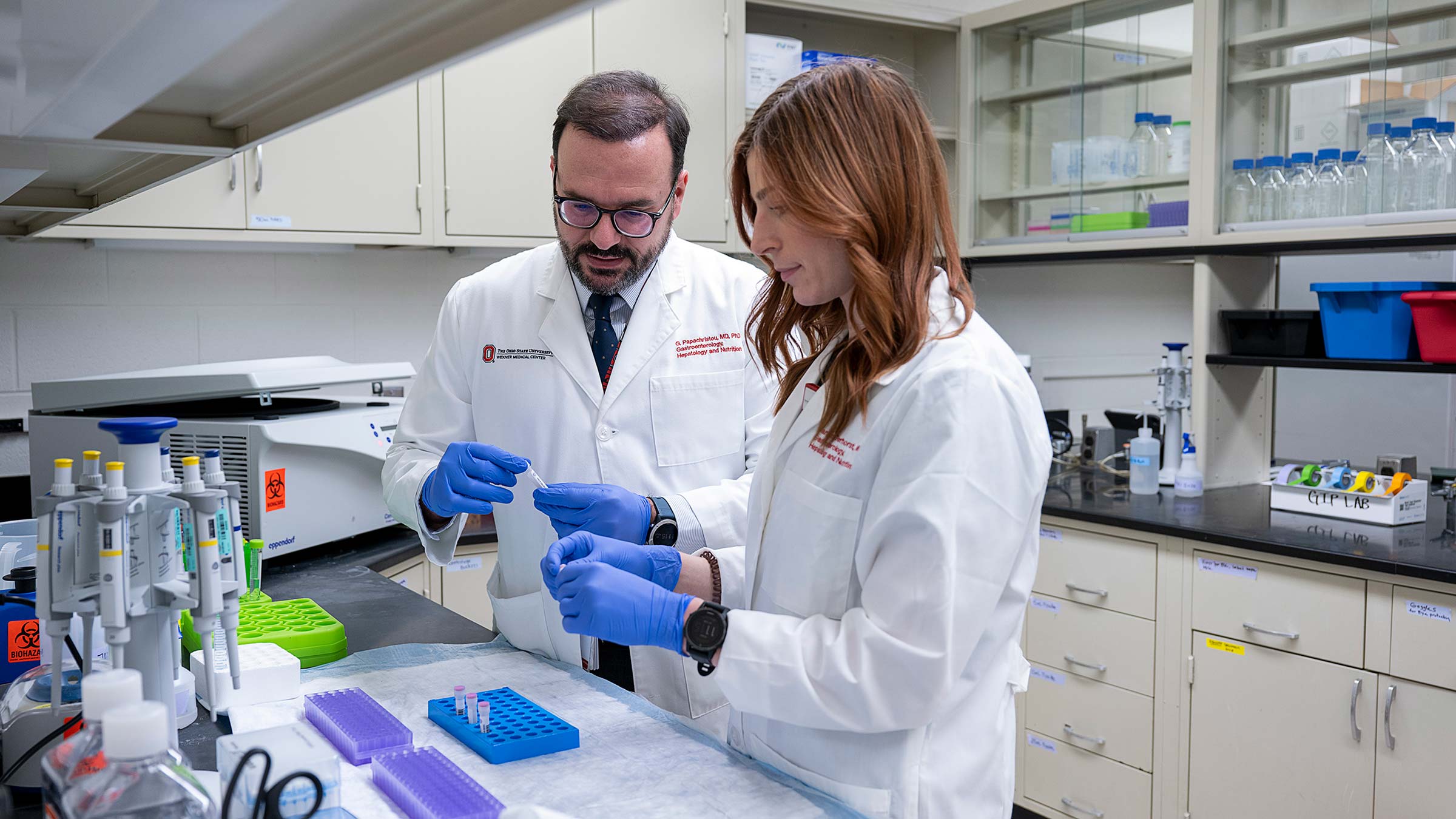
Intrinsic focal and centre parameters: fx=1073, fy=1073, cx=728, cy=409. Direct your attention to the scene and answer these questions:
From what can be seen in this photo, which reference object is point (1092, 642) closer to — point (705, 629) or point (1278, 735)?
point (1278, 735)

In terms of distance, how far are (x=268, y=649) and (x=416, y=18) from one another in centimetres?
89

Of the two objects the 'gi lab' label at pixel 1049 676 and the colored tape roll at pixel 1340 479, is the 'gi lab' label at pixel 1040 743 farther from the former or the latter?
the colored tape roll at pixel 1340 479

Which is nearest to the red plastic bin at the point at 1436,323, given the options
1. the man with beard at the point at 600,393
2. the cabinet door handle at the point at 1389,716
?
the cabinet door handle at the point at 1389,716

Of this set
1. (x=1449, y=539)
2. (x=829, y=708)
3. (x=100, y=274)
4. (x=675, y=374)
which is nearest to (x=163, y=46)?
(x=829, y=708)

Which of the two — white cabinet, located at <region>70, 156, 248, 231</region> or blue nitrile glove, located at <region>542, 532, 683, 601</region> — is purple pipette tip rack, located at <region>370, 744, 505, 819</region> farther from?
white cabinet, located at <region>70, 156, 248, 231</region>

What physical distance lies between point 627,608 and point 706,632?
99 millimetres

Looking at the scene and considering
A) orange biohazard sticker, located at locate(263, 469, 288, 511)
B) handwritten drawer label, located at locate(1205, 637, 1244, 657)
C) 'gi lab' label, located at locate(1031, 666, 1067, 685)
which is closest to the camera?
orange biohazard sticker, located at locate(263, 469, 288, 511)

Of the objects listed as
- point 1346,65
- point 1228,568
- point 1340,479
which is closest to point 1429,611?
point 1228,568

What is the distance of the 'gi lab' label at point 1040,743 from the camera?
9.39 feet

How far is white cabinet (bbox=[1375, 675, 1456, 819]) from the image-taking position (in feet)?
7.00

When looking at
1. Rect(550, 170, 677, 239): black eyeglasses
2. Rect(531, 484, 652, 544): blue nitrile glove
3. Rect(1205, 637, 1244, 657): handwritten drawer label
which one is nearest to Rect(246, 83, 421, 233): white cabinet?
Rect(550, 170, 677, 239): black eyeglasses

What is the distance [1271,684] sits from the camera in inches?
94.4

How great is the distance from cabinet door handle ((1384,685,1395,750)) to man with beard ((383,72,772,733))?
145cm

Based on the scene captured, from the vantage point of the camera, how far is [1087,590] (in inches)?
109
